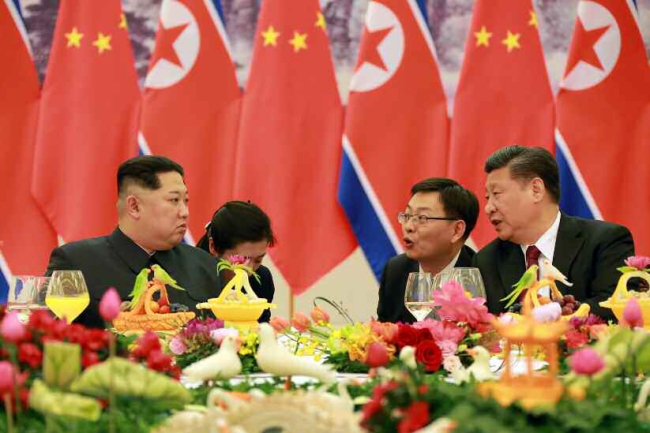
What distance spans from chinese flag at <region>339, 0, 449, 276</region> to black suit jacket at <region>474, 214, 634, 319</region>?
4.26 ft

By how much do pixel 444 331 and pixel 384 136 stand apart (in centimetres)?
308

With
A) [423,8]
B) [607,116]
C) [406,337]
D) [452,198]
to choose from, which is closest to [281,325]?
[406,337]

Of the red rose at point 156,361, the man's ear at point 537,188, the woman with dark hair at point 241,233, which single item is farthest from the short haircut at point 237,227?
the red rose at point 156,361

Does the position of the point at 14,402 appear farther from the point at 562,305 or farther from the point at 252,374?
the point at 562,305

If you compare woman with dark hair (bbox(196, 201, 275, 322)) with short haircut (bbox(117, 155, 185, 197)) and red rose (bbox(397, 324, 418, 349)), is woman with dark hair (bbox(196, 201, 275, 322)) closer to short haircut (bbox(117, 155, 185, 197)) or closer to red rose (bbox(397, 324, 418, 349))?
short haircut (bbox(117, 155, 185, 197))

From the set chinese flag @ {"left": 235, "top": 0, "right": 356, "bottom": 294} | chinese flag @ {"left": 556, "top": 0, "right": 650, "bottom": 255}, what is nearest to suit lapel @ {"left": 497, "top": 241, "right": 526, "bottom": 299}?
chinese flag @ {"left": 556, "top": 0, "right": 650, "bottom": 255}

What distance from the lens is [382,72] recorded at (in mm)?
4852

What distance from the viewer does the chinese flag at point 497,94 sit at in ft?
15.6

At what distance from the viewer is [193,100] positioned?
196 inches

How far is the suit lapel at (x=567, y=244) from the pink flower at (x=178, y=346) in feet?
6.12

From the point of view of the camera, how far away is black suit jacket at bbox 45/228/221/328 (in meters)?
3.25

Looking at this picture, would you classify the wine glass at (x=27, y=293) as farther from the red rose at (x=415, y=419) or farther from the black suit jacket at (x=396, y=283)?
the black suit jacket at (x=396, y=283)

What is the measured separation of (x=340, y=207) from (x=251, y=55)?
1097mm

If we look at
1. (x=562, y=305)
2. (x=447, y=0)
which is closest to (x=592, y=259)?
(x=562, y=305)
